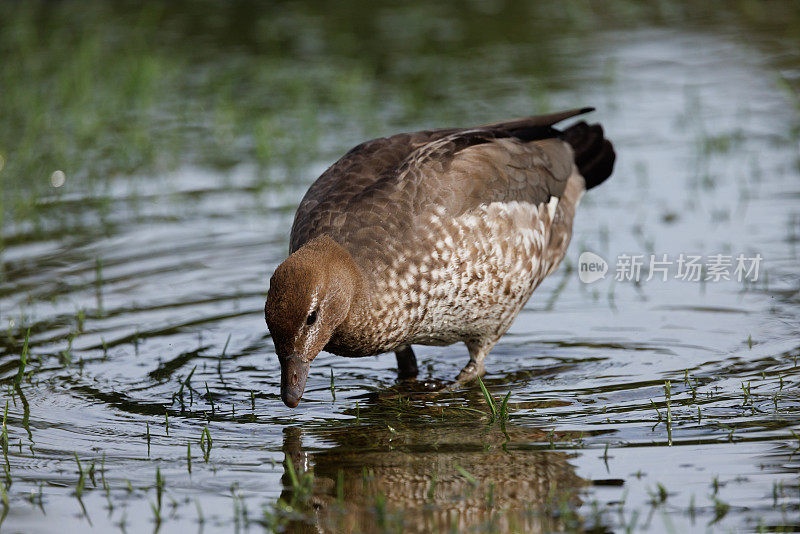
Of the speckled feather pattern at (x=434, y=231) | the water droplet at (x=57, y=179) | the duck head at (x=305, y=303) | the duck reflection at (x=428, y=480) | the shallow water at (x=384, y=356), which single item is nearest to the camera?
the duck reflection at (x=428, y=480)

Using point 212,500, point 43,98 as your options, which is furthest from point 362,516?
point 43,98

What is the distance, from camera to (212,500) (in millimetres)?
5051

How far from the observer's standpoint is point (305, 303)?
220 inches

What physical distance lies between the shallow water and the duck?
40 cm

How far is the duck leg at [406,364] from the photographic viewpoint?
22.9 ft

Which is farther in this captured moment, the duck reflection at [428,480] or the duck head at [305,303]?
the duck head at [305,303]

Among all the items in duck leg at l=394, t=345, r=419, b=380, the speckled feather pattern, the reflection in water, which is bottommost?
the reflection in water

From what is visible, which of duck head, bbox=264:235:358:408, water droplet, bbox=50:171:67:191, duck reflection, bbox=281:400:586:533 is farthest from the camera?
water droplet, bbox=50:171:67:191

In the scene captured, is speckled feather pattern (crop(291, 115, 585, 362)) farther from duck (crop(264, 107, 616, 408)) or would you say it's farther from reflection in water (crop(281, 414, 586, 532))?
reflection in water (crop(281, 414, 586, 532))

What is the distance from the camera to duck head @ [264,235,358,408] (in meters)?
5.59

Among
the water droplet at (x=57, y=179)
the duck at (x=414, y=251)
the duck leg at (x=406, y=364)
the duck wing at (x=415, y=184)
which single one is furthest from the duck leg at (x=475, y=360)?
the water droplet at (x=57, y=179)

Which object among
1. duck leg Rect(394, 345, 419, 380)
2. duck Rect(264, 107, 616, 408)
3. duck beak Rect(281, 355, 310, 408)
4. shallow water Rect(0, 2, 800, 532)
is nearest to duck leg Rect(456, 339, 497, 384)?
duck Rect(264, 107, 616, 408)

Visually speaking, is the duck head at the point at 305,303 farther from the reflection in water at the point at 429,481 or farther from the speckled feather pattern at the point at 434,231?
the reflection in water at the point at 429,481

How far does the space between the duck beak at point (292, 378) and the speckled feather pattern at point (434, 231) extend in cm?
34
